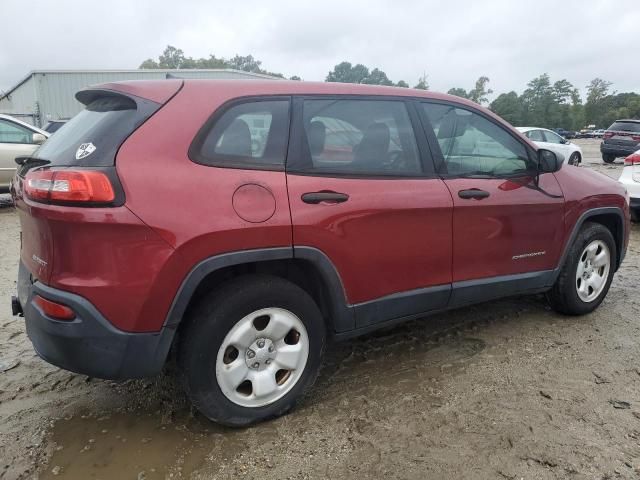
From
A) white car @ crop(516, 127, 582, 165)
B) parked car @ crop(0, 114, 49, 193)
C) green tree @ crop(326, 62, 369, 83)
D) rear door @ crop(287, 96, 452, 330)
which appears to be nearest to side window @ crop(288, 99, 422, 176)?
rear door @ crop(287, 96, 452, 330)

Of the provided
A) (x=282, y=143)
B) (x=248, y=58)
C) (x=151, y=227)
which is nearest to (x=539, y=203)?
(x=282, y=143)

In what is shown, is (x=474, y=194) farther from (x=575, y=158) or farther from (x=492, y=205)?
(x=575, y=158)

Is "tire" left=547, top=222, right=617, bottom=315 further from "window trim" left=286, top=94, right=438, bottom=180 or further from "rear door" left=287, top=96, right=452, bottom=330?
"window trim" left=286, top=94, right=438, bottom=180

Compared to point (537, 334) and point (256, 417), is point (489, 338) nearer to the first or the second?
point (537, 334)

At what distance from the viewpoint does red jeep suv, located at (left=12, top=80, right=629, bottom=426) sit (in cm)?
212

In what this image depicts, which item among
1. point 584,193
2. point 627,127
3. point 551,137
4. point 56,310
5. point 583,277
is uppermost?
point 627,127

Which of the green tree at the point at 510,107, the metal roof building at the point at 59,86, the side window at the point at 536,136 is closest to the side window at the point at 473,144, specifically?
the side window at the point at 536,136

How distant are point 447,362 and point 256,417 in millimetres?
1327

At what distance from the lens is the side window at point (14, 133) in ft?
27.9

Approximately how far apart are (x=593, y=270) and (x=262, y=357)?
2863 mm

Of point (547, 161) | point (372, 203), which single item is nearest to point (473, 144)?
point (547, 161)

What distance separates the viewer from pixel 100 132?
2236 mm

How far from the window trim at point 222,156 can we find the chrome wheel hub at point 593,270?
102 inches

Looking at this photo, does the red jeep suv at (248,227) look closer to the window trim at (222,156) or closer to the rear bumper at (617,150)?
the window trim at (222,156)
